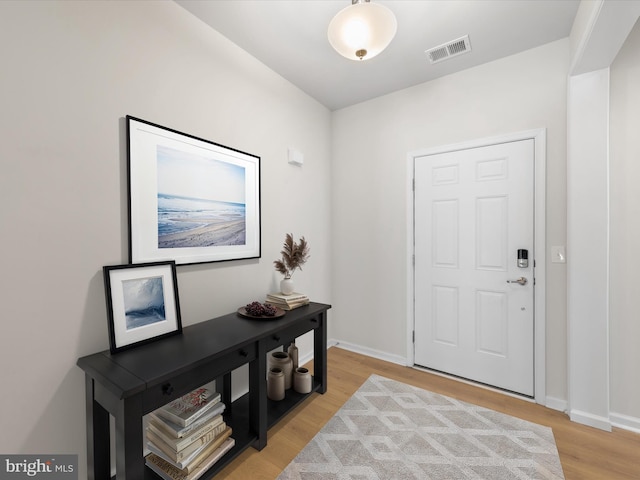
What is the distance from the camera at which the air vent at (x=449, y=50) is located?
216 cm

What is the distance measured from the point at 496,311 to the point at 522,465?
1081 millimetres

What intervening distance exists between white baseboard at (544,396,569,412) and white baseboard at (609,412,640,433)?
0.24 metres

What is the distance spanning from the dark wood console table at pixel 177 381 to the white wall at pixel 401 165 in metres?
1.13

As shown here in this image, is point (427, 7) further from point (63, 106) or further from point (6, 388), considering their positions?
point (6, 388)

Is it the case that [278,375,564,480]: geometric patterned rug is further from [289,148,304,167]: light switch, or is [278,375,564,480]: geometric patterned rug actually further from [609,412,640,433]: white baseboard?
[289,148,304,167]: light switch

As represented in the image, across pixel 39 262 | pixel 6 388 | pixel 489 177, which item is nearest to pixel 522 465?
pixel 489 177

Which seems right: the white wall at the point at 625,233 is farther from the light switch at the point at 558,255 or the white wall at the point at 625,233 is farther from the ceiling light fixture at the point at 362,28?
the ceiling light fixture at the point at 362,28

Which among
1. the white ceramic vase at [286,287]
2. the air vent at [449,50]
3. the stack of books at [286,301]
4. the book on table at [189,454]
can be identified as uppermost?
the air vent at [449,50]

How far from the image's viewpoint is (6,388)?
1220mm

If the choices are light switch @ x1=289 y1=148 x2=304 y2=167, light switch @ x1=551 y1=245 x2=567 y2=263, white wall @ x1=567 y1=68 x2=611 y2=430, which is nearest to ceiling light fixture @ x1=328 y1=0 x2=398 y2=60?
light switch @ x1=289 y1=148 x2=304 y2=167

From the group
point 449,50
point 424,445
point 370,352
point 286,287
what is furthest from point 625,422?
point 449,50

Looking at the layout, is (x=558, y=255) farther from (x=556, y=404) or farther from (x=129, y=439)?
(x=129, y=439)

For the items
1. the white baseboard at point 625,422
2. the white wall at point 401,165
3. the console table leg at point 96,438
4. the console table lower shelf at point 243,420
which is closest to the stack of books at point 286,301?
the console table lower shelf at point 243,420

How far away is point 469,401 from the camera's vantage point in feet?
7.32
